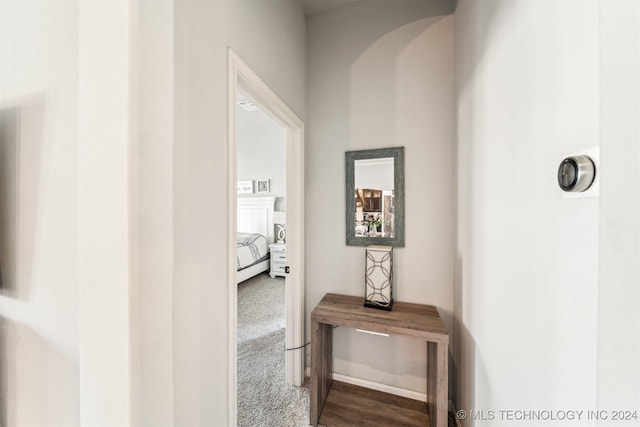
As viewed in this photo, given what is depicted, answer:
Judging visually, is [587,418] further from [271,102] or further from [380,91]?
[380,91]

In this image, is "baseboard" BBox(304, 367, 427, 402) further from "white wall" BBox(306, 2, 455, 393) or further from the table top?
the table top

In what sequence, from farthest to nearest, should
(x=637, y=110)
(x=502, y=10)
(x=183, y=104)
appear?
(x=502, y=10), (x=183, y=104), (x=637, y=110)

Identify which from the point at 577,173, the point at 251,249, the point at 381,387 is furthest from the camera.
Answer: the point at 251,249

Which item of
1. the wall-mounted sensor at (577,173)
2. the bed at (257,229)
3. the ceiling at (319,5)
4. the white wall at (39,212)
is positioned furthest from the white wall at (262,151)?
the wall-mounted sensor at (577,173)

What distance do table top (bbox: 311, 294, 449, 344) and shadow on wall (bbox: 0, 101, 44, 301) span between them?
4.42ft

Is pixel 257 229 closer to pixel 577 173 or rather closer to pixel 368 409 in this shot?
pixel 368 409

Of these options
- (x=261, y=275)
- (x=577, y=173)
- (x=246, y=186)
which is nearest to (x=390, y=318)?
(x=577, y=173)

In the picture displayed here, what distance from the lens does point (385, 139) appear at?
1752 mm

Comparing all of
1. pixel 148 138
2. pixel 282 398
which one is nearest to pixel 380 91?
pixel 148 138

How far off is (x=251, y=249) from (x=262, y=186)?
57.7 inches

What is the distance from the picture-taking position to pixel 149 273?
2.16 ft

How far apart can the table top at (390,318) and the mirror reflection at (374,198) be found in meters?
0.51

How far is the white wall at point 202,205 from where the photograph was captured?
81cm

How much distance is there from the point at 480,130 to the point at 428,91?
0.66m
